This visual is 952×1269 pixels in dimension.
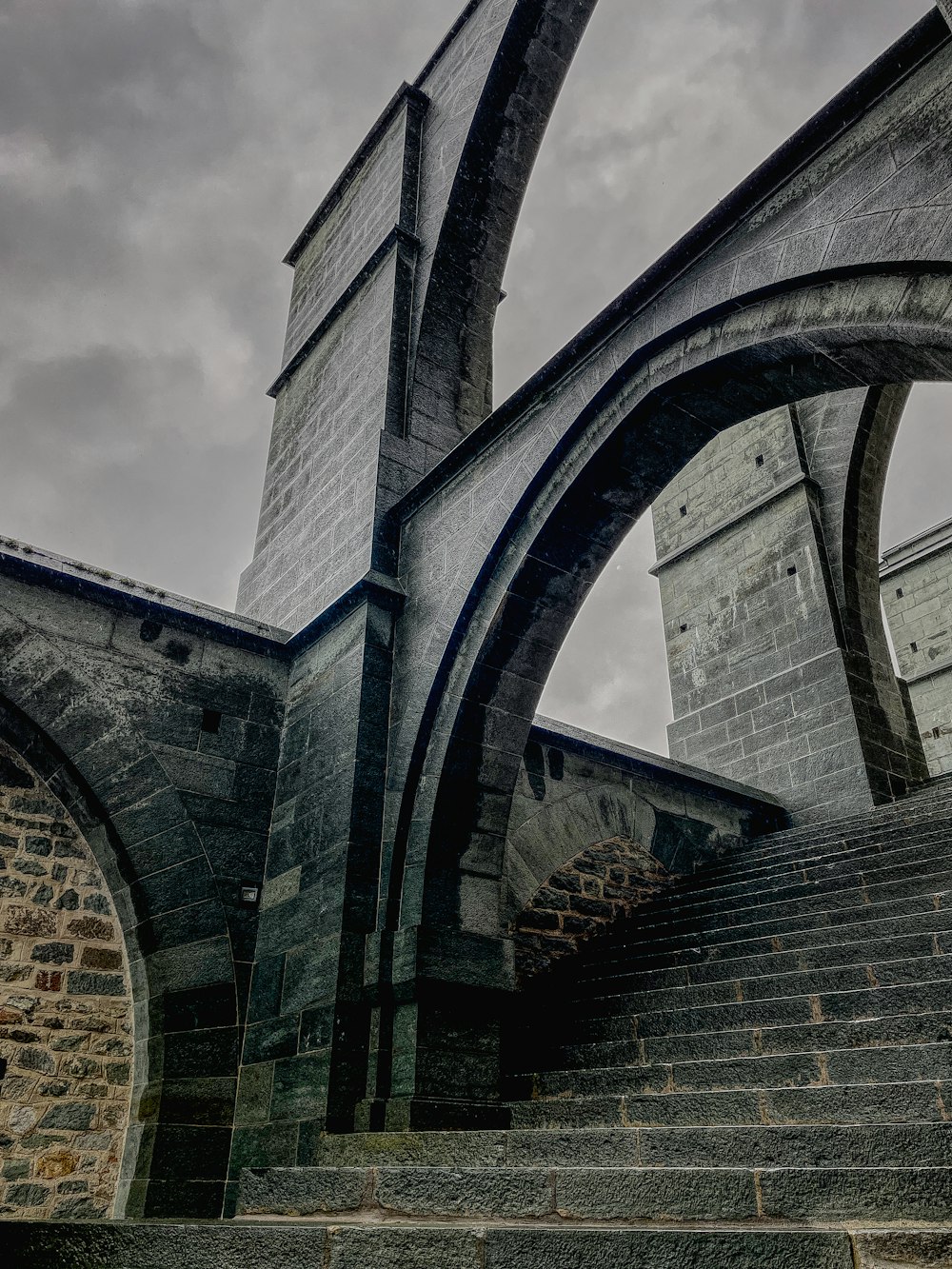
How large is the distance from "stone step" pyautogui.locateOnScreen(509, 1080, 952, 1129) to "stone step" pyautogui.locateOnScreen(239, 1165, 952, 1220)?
24.9 inches

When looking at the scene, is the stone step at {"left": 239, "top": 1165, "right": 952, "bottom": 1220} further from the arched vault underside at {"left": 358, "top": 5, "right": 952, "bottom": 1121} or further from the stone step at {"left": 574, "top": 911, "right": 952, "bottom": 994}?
the stone step at {"left": 574, "top": 911, "right": 952, "bottom": 994}

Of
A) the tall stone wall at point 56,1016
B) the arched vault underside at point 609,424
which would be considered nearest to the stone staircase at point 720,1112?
the arched vault underside at point 609,424

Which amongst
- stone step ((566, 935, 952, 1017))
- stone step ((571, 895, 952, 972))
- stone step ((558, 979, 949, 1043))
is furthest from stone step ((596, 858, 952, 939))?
stone step ((558, 979, 949, 1043))

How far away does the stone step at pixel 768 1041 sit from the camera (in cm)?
292

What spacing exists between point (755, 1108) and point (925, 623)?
11711mm

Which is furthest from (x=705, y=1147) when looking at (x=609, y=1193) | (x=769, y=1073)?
(x=769, y=1073)

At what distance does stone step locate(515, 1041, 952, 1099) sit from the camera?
2750 millimetres

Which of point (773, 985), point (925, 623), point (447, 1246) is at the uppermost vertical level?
point (925, 623)

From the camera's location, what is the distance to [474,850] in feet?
15.9

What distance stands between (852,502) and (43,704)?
7.18 m

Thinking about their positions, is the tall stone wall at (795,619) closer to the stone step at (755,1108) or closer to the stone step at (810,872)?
the stone step at (810,872)

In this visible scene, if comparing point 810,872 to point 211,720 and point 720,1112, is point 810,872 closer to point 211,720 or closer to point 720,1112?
point 720,1112

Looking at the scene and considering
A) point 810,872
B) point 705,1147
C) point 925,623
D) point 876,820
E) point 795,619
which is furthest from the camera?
point 925,623

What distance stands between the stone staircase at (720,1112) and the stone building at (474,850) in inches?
0.4
